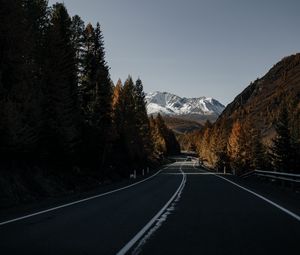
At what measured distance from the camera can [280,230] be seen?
968 centimetres

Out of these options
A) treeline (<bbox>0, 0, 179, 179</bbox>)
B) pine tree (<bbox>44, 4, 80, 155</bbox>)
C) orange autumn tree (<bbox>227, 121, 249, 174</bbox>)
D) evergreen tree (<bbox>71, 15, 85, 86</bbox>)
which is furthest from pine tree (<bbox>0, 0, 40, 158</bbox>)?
orange autumn tree (<bbox>227, 121, 249, 174</bbox>)

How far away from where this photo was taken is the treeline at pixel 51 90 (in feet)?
74.4

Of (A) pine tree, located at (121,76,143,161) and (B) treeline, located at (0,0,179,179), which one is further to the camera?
(A) pine tree, located at (121,76,143,161)

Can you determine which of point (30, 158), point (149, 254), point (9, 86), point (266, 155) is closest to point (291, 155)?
point (266, 155)

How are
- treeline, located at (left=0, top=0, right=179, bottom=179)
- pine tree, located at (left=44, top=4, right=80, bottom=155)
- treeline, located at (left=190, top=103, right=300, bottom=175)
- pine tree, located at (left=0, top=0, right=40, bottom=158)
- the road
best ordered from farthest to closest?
treeline, located at (left=190, top=103, right=300, bottom=175)
pine tree, located at (left=44, top=4, right=80, bottom=155)
treeline, located at (left=0, top=0, right=179, bottom=179)
pine tree, located at (left=0, top=0, right=40, bottom=158)
the road

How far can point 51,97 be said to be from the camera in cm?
3122

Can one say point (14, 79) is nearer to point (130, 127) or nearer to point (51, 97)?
point (51, 97)

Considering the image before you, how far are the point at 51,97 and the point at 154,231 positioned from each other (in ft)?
75.9

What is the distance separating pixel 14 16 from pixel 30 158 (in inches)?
359

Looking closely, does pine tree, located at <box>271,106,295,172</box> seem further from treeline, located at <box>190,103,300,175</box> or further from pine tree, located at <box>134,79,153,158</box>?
pine tree, located at <box>134,79,153,158</box>

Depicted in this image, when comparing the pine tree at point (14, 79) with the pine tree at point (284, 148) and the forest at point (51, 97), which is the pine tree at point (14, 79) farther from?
the pine tree at point (284, 148)

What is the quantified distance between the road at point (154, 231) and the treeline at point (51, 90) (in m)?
10.6

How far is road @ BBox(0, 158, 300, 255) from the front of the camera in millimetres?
7703

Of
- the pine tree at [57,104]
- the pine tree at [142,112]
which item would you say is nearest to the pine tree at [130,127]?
the pine tree at [142,112]
